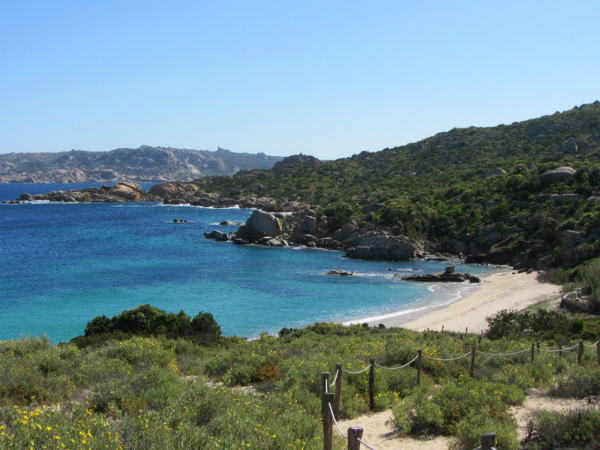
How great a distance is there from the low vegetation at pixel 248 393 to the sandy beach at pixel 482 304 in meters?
11.5

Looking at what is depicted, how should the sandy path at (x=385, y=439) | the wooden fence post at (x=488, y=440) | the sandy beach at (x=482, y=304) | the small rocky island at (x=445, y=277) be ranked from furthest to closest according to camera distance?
the small rocky island at (x=445, y=277)
the sandy beach at (x=482, y=304)
the sandy path at (x=385, y=439)
the wooden fence post at (x=488, y=440)

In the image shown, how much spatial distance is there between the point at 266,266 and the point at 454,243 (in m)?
21.0

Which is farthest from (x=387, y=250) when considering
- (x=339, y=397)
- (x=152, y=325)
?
(x=339, y=397)

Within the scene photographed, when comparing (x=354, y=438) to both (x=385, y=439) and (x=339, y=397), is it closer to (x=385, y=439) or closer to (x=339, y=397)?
(x=339, y=397)

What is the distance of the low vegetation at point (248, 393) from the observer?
676cm

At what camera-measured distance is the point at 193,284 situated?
38750 mm

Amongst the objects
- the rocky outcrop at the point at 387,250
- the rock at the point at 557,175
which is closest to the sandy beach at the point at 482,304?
the rocky outcrop at the point at 387,250

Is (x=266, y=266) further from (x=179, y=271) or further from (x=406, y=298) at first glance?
(x=406, y=298)

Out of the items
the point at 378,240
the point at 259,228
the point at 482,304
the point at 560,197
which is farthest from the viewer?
the point at 259,228

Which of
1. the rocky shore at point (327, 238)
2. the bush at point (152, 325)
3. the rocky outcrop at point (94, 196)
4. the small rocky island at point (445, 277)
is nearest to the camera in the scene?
the bush at point (152, 325)

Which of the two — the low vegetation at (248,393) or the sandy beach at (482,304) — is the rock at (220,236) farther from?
the low vegetation at (248,393)

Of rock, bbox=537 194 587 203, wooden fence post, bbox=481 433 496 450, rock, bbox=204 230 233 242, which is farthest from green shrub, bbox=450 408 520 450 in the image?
rock, bbox=204 230 233 242

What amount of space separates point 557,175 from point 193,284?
42.3 meters

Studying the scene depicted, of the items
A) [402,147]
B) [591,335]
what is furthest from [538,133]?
[591,335]
